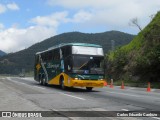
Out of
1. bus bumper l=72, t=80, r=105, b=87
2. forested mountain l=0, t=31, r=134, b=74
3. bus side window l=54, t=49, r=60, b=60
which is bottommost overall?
bus bumper l=72, t=80, r=105, b=87

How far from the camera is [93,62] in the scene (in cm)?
2500

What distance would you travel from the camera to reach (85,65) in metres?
24.8

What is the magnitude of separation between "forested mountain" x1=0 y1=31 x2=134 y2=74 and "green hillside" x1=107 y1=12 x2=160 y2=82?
202ft

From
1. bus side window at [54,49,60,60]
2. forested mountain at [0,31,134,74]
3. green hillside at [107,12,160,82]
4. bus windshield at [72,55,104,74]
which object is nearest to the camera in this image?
bus windshield at [72,55,104,74]

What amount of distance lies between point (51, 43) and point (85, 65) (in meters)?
106

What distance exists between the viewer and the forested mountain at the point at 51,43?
122 m

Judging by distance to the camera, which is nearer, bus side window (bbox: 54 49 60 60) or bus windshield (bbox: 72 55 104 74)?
bus windshield (bbox: 72 55 104 74)

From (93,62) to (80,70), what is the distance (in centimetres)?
108

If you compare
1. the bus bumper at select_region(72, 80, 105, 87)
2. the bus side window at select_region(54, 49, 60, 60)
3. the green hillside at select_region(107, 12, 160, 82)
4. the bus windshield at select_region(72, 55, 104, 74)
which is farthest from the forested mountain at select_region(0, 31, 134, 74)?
the bus windshield at select_region(72, 55, 104, 74)

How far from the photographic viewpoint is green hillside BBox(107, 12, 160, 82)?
4162 centimetres

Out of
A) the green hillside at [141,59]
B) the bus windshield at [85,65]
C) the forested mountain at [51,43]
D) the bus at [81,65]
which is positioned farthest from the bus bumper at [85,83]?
the forested mountain at [51,43]

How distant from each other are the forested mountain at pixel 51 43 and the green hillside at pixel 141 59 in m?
61.6

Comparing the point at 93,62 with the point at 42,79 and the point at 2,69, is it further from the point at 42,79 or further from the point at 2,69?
the point at 2,69

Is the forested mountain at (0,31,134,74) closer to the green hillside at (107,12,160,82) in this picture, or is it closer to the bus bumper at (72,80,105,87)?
the green hillside at (107,12,160,82)
